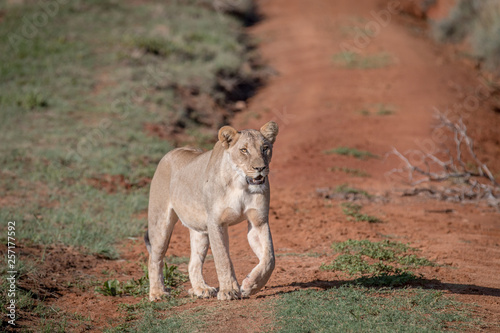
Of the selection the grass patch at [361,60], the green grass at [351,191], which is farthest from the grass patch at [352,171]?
the grass patch at [361,60]

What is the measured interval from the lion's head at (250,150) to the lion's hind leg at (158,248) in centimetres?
145

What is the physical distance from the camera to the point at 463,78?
22562 millimetres

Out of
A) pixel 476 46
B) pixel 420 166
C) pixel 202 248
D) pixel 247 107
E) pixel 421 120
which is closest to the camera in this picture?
pixel 202 248

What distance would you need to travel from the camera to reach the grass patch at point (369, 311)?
17.2ft

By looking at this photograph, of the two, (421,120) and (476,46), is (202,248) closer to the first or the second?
(421,120)

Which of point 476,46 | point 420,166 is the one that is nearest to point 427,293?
point 420,166

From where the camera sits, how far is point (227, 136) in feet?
19.1

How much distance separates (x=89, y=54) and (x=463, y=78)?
1368cm

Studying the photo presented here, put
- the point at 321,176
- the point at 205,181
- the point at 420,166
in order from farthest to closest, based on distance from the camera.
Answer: the point at 420,166 < the point at 321,176 < the point at 205,181

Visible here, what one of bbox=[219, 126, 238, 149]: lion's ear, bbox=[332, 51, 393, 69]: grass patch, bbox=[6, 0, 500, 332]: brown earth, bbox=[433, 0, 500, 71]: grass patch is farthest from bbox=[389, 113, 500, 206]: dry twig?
bbox=[433, 0, 500, 71]: grass patch

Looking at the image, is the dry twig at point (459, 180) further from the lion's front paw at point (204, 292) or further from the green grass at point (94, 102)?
the lion's front paw at point (204, 292)

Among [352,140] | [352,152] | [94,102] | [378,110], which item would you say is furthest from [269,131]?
[378,110]

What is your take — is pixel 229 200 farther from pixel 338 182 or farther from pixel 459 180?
pixel 459 180

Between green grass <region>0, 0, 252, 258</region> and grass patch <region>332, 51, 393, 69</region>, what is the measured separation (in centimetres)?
404
